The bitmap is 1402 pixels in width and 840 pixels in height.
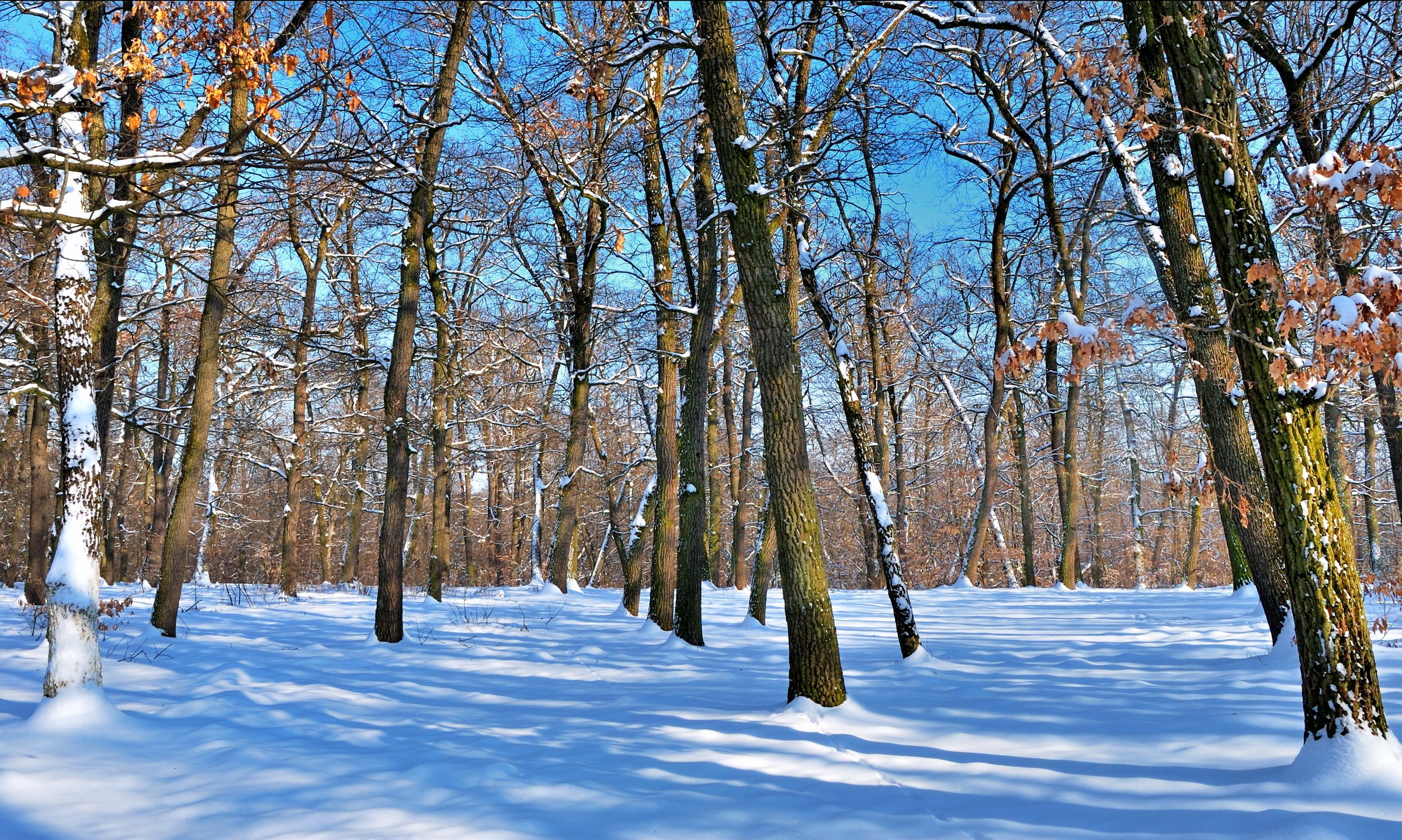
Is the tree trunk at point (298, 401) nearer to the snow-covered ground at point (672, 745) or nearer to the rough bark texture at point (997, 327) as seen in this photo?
the snow-covered ground at point (672, 745)

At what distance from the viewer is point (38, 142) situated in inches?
196

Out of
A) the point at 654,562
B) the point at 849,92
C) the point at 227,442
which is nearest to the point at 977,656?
the point at 654,562

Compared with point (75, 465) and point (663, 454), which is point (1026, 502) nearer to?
point (663, 454)

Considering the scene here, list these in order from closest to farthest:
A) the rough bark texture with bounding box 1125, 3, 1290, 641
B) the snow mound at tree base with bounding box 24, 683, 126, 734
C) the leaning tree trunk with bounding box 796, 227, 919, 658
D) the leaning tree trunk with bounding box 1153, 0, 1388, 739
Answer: the leaning tree trunk with bounding box 1153, 0, 1388, 739, the snow mound at tree base with bounding box 24, 683, 126, 734, the rough bark texture with bounding box 1125, 3, 1290, 641, the leaning tree trunk with bounding box 796, 227, 919, 658

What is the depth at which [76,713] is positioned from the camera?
542 centimetres

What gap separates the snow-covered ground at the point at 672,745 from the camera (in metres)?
3.85

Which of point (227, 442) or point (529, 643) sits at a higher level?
point (227, 442)

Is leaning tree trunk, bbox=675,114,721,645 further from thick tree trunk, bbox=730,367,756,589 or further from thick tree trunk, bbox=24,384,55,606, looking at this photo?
thick tree trunk, bbox=730,367,756,589

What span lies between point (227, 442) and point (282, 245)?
5679 millimetres

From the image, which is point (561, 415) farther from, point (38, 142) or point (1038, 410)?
point (38, 142)

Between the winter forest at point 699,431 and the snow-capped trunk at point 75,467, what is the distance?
29 millimetres

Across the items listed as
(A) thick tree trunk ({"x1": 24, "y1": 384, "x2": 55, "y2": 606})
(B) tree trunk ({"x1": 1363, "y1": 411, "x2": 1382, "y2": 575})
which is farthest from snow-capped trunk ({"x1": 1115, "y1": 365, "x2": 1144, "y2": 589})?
(A) thick tree trunk ({"x1": 24, "y1": 384, "x2": 55, "y2": 606})

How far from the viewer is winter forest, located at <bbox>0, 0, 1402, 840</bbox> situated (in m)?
4.16

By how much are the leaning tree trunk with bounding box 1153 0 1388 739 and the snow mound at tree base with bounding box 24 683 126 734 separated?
7119 mm
